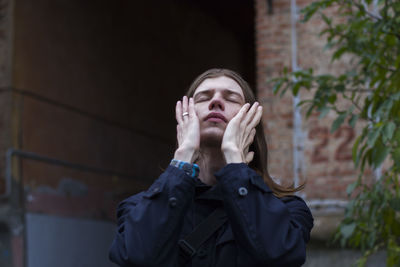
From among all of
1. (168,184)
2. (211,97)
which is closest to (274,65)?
(211,97)

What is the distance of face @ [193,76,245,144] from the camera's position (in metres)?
2.43

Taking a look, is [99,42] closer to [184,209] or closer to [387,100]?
[387,100]

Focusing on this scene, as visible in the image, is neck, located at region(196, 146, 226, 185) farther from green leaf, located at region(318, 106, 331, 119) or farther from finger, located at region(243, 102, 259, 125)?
green leaf, located at region(318, 106, 331, 119)

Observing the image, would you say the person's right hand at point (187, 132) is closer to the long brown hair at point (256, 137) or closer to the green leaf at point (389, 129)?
the long brown hair at point (256, 137)

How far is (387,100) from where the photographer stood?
9.73ft

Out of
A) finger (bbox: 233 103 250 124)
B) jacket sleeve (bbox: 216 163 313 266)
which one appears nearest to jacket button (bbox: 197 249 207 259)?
jacket sleeve (bbox: 216 163 313 266)

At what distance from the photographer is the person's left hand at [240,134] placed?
89.5 inches

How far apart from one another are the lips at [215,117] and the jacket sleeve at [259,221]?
26 centimetres

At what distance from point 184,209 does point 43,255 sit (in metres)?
5.98

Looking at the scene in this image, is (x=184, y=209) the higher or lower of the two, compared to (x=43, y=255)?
lower

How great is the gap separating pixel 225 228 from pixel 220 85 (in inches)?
23.6

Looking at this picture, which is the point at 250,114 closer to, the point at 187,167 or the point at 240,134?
the point at 240,134

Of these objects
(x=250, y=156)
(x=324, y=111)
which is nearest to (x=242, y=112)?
(x=250, y=156)

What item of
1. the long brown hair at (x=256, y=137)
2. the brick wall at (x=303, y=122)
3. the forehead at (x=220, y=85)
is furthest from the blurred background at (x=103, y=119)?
the forehead at (x=220, y=85)
